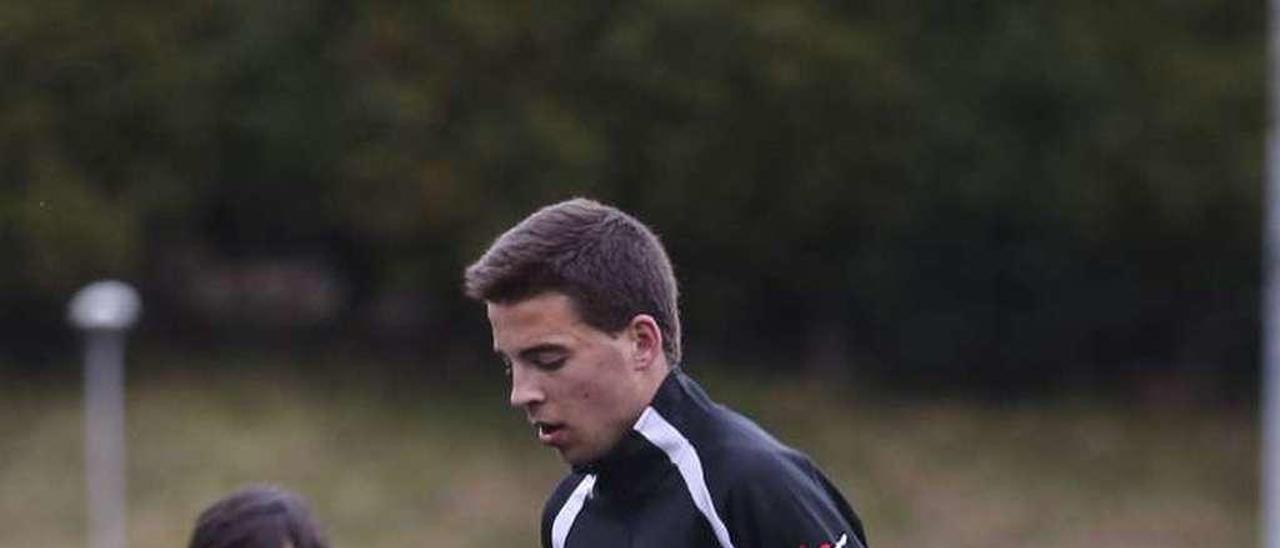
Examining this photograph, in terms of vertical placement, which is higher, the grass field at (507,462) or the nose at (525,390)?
the nose at (525,390)

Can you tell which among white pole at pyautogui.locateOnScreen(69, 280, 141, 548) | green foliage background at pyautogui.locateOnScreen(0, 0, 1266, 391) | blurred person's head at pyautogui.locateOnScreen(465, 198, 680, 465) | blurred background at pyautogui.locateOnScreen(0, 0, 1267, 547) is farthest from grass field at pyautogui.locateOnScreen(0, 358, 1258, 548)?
blurred person's head at pyautogui.locateOnScreen(465, 198, 680, 465)

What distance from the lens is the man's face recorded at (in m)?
3.56

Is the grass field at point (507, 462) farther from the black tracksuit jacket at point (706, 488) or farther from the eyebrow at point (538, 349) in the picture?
the eyebrow at point (538, 349)

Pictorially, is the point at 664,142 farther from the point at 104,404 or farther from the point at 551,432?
the point at 551,432

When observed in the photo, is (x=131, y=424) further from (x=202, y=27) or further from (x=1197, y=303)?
(x=1197, y=303)

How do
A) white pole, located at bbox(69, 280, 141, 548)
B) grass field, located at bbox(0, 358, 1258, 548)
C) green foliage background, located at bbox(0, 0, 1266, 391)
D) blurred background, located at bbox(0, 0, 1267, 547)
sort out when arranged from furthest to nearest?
green foliage background, located at bbox(0, 0, 1266, 391), blurred background, located at bbox(0, 0, 1267, 547), grass field, located at bbox(0, 358, 1258, 548), white pole, located at bbox(69, 280, 141, 548)

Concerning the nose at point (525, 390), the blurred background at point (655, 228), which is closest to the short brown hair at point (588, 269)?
the nose at point (525, 390)

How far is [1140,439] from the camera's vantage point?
29172 millimetres

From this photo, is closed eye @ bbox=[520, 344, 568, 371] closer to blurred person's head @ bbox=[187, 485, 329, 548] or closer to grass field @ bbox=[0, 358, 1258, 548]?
blurred person's head @ bbox=[187, 485, 329, 548]

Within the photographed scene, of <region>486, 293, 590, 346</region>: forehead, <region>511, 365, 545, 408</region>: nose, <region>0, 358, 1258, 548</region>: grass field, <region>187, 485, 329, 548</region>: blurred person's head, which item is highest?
<region>486, 293, 590, 346</region>: forehead

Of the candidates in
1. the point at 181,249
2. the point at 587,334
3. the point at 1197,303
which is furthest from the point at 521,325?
the point at 1197,303

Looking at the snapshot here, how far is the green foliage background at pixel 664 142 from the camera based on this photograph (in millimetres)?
26188

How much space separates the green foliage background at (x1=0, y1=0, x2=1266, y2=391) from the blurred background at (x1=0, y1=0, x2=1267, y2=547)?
4 centimetres

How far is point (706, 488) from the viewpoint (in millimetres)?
3609
